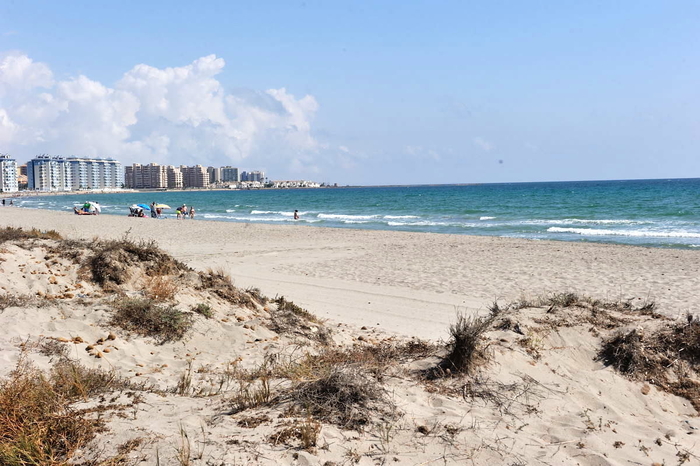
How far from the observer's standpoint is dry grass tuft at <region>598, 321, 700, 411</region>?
5.09m

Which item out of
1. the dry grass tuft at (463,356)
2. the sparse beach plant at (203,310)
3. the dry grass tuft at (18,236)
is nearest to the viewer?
the dry grass tuft at (463,356)

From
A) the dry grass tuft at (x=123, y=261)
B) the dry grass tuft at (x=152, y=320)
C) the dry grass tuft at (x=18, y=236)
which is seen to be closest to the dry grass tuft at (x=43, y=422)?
the dry grass tuft at (x=152, y=320)

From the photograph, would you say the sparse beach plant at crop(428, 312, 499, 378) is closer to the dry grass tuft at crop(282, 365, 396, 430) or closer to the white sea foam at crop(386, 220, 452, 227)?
the dry grass tuft at crop(282, 365, 396, 430)

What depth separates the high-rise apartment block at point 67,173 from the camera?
168 metres

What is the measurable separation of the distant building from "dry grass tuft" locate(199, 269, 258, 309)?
171065 mm

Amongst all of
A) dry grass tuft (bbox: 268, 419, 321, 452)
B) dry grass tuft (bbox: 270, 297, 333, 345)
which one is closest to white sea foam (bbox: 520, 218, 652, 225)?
dry grass tuft (bbox: 270, 297, 333, 345)

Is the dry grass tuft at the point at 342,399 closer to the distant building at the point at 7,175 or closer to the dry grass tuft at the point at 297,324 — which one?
the dry grass tuft at the point at 297,324

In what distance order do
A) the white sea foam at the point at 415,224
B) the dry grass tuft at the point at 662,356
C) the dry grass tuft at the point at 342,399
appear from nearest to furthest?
the dry grass tuft at the point at 342,399 < the dry grass tuft at the point at 662,356 < the white sea foam at the point at 415,224

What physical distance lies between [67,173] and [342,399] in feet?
663

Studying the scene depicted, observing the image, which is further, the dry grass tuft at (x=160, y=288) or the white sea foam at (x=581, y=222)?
the white sea foam at (x=581, y=222)

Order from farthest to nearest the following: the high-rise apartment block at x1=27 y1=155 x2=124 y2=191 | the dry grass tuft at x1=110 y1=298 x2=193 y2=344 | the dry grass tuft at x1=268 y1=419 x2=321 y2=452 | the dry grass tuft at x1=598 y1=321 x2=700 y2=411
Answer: the high-rise apartment block at x1=27 y1=155 x2=124 y2=191
the dry grass tuft at x1=110 y1=298 x2=193 y2=344
the dry grass tuft at x1=598 y1=321 x2=700 y2=411
the dry grass tuft at x1=268 y1=419 x2=321 y2=452

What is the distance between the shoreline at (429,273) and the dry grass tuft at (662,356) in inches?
127

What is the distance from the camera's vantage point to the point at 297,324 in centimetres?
777

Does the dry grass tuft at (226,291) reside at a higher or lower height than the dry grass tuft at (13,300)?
lower
